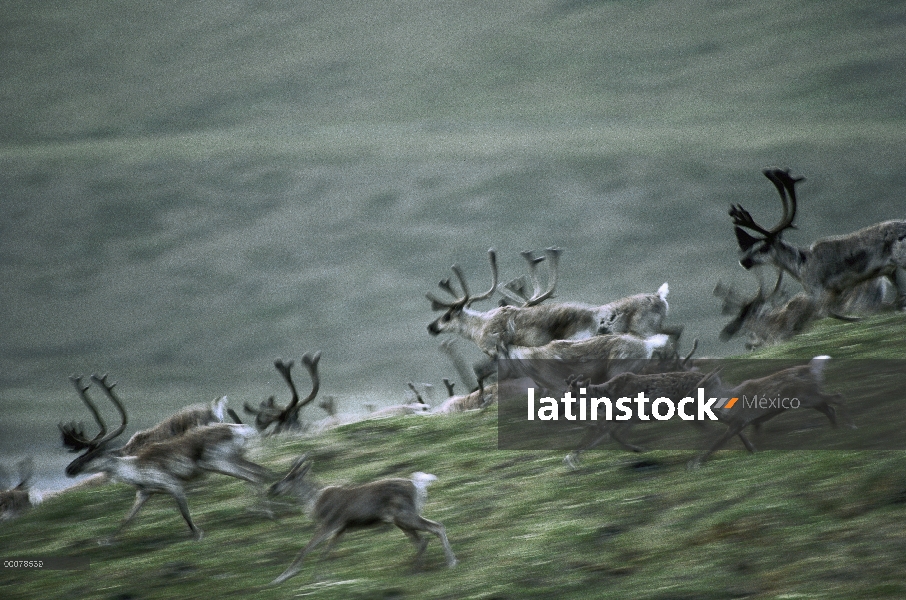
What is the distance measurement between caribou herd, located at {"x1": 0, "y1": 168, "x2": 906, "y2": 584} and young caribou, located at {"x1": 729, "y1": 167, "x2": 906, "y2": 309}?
0.6 inches

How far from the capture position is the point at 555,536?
8.55m

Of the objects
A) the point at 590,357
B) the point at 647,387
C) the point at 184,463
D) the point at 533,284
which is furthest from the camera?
the point at 533,284

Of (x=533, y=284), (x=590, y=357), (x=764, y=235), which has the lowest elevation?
(x=590, y=357)

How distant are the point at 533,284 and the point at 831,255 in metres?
4.88

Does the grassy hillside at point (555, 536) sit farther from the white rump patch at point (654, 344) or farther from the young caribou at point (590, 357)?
the white rump patch at point (654, 344)

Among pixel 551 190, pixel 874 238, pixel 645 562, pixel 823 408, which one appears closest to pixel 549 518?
pixel 645 562

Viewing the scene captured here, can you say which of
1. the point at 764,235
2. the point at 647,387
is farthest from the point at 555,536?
the point at 764,235

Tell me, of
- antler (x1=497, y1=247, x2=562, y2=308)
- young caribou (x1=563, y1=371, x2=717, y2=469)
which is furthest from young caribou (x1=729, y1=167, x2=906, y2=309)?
young caribou (x1=563, y1=371, x2=717, y2=469)

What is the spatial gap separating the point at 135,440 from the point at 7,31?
38.1 metres

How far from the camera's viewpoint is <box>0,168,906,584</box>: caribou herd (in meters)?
8.51

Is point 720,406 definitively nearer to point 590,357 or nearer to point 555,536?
point 555,536

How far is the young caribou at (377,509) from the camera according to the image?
7953mm

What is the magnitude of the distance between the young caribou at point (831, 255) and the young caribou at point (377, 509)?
23.9 ft

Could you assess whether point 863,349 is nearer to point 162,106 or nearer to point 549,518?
point 549,518
